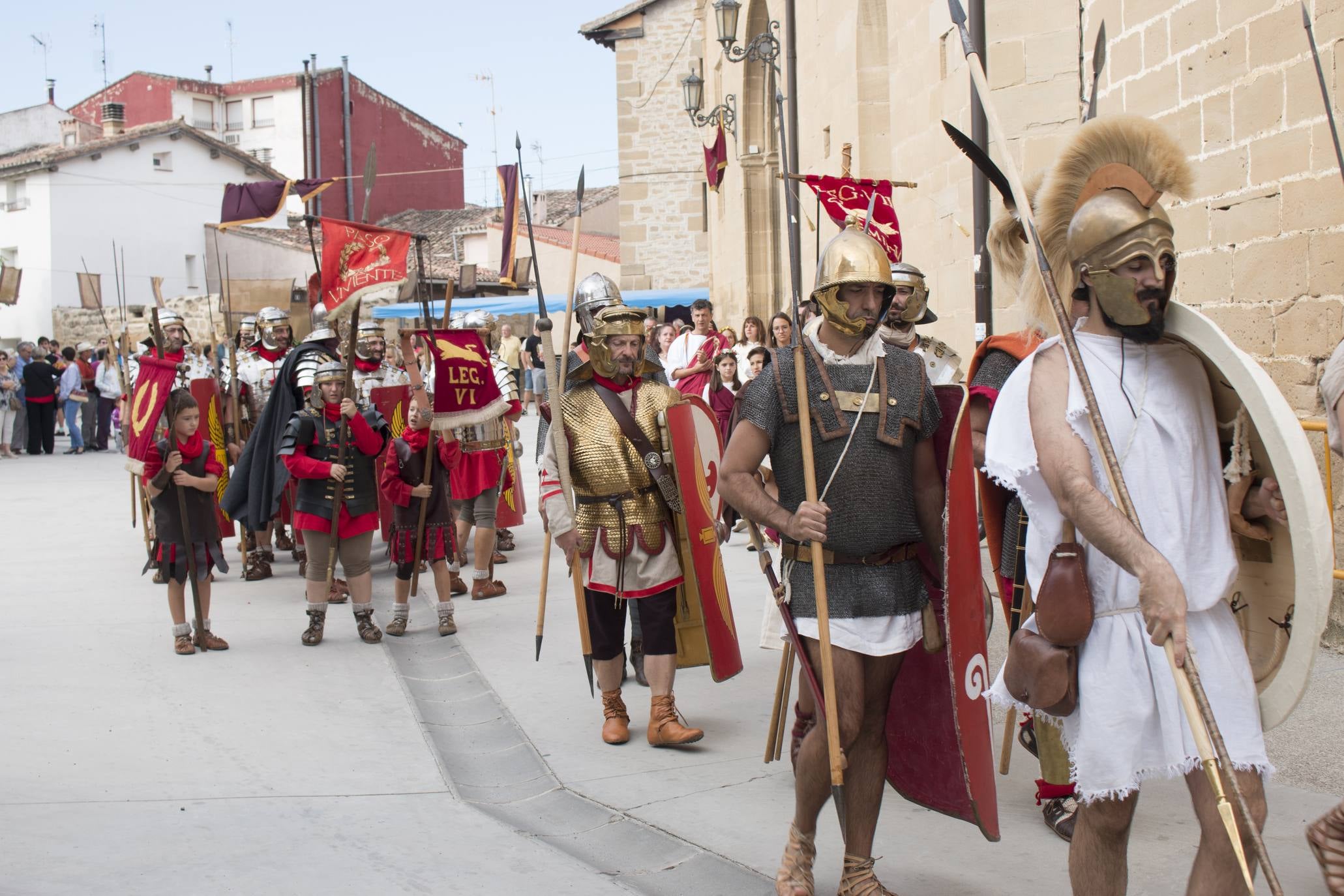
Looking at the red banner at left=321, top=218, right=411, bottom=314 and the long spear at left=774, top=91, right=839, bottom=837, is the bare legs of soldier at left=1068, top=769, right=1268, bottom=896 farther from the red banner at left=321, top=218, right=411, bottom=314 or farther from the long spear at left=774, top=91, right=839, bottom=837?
the red banner at left=321, top=218, right=411, bottom=314

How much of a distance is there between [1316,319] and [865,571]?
3331 millimetres

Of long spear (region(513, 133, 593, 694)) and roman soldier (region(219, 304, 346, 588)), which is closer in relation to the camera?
long spear (region(513, 133, 593, 694))

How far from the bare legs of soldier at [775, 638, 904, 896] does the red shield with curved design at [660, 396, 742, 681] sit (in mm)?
A: 1496

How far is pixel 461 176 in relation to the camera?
173 feet

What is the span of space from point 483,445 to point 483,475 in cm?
21

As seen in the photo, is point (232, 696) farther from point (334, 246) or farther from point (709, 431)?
point (334, 246)

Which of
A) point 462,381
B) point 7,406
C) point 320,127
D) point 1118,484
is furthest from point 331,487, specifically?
point 320,127

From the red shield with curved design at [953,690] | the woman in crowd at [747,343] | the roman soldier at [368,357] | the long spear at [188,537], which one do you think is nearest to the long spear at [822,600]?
the red shield with curved design at [953,690]

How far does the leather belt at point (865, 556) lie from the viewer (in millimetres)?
3496

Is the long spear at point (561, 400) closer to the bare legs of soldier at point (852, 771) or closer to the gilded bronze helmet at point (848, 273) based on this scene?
the gilded bronze helmet at point (848, 273)

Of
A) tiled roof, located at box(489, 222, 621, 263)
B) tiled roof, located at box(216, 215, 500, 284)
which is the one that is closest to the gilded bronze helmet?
tiled roof, located at box(489, 222, 621, 263)

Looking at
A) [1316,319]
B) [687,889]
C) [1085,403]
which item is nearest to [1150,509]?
[1085,403]

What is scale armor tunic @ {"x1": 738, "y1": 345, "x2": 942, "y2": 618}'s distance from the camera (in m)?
3.48

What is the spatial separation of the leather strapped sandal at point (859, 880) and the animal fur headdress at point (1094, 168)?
1550 mm
